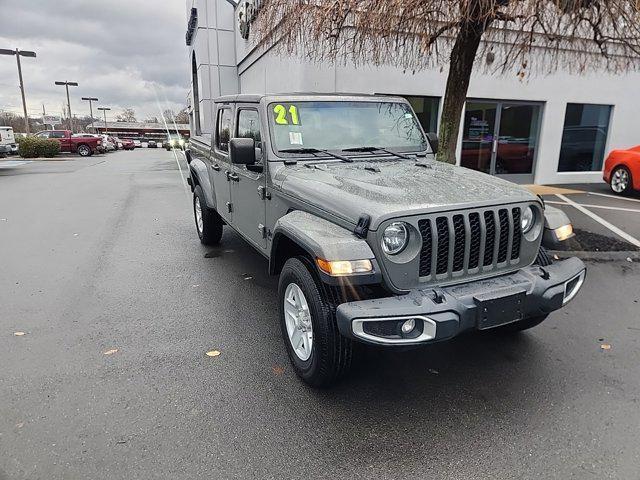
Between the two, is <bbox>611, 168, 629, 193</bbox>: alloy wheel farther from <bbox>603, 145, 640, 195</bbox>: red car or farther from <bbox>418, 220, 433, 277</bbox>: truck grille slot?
<bbox>418, 220, 433, 277</bbox>: truck grille slot

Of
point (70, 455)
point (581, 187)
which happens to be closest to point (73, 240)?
point (70, 455)

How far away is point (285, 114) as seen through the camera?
13.3 feet

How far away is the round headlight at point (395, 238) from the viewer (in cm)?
268

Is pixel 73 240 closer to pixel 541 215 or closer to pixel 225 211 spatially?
pixel 225 211

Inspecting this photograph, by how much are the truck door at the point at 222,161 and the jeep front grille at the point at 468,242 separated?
275 centimetres

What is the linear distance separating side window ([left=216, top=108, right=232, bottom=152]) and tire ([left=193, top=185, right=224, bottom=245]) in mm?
1139

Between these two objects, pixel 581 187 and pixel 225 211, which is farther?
pixel 581 187

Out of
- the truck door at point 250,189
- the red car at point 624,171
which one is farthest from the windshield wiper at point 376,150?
the red car at point 624,171

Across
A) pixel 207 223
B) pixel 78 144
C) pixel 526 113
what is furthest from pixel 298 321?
pixel 78 144

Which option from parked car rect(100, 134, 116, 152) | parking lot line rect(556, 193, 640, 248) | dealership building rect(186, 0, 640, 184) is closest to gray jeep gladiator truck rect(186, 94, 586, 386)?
parking lot line rect(556, 193, 640, 248)

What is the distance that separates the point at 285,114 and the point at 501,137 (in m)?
10.1

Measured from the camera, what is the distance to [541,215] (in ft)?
10.3

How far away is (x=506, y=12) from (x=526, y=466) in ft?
17.5

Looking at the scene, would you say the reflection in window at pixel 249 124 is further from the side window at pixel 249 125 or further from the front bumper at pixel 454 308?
the front bumper at pixel 454 308
